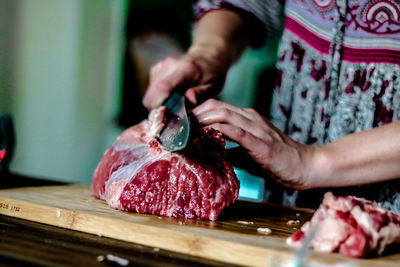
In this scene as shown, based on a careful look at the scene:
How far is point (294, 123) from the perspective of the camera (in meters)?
1.72

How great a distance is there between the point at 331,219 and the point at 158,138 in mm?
620

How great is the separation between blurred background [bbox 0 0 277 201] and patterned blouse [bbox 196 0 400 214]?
2.00 meters

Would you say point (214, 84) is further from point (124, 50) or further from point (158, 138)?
point (124, 50)

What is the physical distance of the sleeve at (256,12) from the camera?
1.94m

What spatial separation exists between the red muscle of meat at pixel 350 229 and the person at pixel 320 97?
0.34m

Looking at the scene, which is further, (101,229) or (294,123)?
(294,123)

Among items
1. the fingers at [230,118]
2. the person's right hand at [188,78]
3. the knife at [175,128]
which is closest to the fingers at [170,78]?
the person's right hand at [188,78]

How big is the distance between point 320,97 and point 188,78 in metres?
0.52

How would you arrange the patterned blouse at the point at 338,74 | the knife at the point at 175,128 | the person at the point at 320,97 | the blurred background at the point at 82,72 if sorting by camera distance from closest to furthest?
1. the knife at the point at 175,128
2. the person at the point at 320,97
3. the patterned blouse at the point at 338,74
4. the blurred background at the point at 82,72

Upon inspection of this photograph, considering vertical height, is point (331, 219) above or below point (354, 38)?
below

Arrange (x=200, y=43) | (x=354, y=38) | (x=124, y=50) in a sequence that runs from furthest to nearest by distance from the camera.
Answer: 1. (x=124, y=50)
2. (x=200, y=43)
3. (x=354, y=38)

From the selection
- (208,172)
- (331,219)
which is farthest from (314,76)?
(331,219)

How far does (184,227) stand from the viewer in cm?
103

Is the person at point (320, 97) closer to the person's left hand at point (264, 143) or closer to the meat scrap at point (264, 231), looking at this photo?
the person's left hand at point (264, 143)
